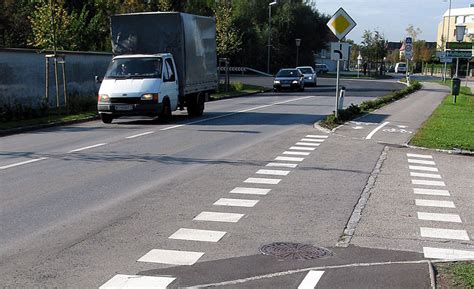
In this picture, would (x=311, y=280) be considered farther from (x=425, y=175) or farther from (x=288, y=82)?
(x=288, y=82)

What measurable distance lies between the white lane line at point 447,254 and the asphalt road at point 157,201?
0.25m

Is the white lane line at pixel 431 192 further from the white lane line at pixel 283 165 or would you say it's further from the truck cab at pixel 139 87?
the truck cab at pixel 139 87

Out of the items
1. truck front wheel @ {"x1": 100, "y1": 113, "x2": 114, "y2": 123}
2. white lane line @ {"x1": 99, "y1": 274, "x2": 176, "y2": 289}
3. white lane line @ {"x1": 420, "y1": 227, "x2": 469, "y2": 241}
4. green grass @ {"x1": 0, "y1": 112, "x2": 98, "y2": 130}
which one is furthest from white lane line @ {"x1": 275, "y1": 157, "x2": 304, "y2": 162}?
green grass @ {"x1": 0, "y1": 112, "x2": 98, "y2": 130}

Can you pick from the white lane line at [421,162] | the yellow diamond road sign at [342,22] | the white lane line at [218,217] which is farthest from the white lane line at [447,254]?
the yellow diamond road sign at [342,22]

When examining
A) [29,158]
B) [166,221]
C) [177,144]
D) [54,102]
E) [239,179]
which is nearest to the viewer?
[166,221]

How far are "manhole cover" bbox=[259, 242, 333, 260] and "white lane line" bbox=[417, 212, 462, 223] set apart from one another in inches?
83.3

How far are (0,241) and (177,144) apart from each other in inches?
321

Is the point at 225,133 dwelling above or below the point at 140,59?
below

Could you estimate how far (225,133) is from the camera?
17031 millimetres

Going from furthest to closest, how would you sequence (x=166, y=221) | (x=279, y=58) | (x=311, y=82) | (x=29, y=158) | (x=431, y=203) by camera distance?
1. (x=279, y=58)
2. (x=311, y=82)
3. (x=29, y=158)
4. (x=431, y=203)
5. (x=166, y=221)

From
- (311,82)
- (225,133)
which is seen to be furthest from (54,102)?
(311,82)

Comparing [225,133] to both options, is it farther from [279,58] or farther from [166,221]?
[279,58]

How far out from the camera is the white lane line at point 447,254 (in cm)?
621

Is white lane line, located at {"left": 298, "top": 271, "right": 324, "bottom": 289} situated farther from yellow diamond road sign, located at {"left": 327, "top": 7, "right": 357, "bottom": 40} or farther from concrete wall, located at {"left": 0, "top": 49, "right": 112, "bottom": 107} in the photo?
concrete wall, located at {"left": 0, "top": 49, "right": 112, "bottom": 107}
